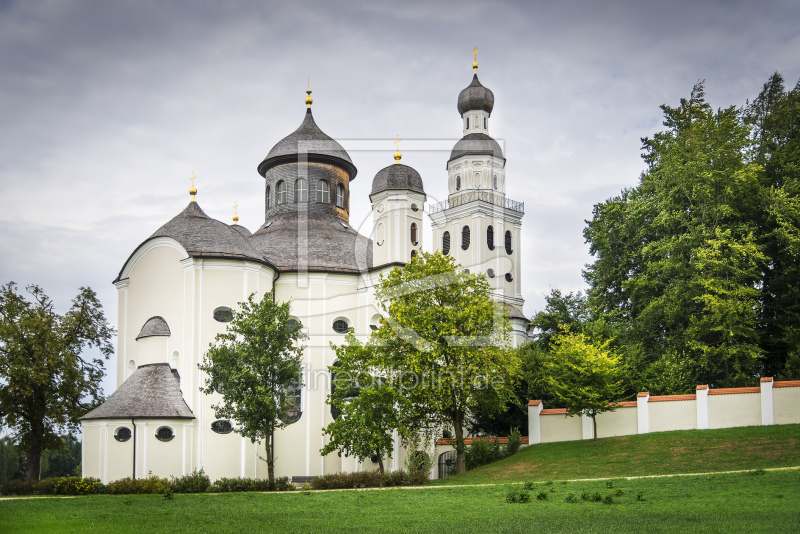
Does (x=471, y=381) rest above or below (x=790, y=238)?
below

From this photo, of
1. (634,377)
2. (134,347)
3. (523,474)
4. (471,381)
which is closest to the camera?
(523,474)

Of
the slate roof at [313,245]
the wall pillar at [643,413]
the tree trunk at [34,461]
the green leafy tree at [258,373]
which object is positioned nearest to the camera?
the green leafy tree at [258,373]

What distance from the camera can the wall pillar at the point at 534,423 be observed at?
112 ft

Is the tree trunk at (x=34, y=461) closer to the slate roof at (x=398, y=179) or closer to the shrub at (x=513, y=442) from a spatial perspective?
the slate roof at (x=398, y=179)

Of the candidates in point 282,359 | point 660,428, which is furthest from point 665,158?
point 282,359

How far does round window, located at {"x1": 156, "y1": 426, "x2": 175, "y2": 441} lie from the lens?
3366 cm

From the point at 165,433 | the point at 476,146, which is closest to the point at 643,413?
the point at 165,433

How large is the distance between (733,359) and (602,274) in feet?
28.7

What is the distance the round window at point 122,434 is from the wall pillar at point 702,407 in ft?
73.5

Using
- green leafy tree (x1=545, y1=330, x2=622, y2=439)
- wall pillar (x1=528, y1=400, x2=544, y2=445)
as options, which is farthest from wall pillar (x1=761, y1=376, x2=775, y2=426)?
wall pillar (x1=528, y1=400, x2=544, y2=445)

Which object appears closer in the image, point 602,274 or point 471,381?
point 471,381

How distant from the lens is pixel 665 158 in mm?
37406

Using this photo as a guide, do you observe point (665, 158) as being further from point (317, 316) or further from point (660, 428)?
point (317, 316)

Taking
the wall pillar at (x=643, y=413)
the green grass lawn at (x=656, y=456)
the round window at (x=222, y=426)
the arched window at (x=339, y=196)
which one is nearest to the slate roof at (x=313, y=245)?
the arched window at (x=339, y=196)
